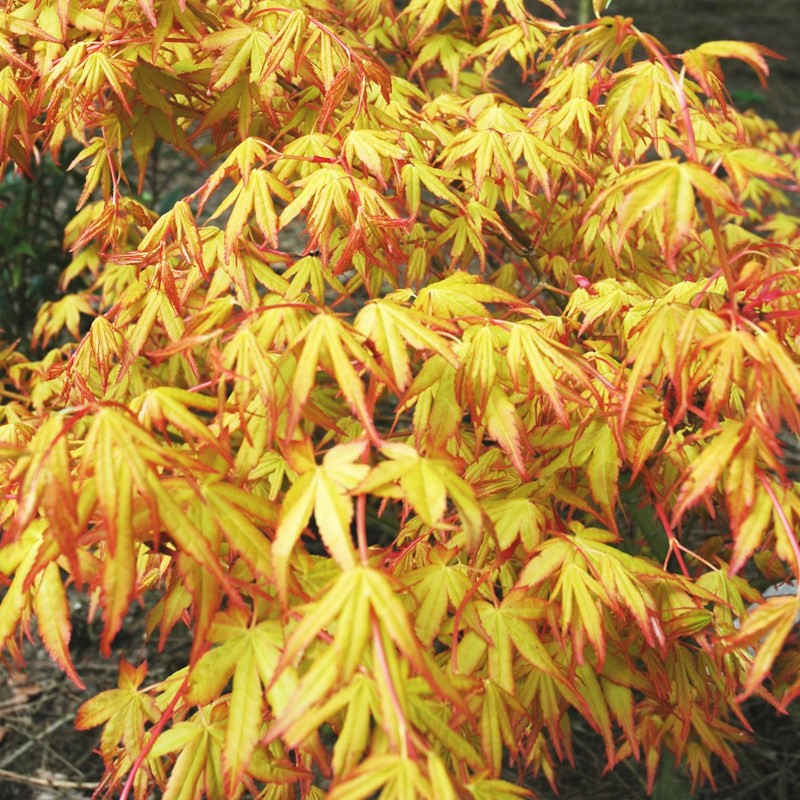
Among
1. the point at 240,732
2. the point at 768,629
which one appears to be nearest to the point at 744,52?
the point at 768,629

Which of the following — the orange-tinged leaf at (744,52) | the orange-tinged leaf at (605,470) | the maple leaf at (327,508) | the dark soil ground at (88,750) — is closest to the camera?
the maple leaf at (327,508)

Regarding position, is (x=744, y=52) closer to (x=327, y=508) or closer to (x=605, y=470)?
(x=605, y=470)

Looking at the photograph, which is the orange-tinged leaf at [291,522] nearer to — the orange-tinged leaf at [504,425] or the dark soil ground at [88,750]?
the orange-tinged leaf at [504,425]

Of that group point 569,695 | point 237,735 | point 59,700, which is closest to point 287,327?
point 237,735

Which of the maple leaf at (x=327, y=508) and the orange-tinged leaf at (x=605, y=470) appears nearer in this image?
the maple leaf at (x=327, y=508)

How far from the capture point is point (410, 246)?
5.21 feet

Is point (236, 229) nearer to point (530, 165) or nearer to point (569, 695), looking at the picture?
point (530, 165)

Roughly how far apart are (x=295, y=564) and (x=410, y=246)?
826mm

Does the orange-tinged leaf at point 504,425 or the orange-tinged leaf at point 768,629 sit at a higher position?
the orange-tinged leaf at point 504,425

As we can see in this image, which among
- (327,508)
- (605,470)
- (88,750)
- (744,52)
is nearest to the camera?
(327,508)

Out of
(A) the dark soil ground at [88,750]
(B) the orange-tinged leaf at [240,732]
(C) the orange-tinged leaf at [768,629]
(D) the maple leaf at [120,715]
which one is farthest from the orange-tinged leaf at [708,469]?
(A) the dark soil ground at [88,750]

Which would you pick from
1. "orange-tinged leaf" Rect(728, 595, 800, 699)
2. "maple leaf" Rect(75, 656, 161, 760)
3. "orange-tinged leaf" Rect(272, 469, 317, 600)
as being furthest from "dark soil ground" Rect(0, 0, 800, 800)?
"orange-tinged leaf" Rect(272, 469, 317, 600)

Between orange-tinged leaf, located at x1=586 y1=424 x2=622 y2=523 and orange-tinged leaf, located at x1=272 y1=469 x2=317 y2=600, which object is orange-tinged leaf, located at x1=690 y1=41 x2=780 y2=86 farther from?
orange-tinged leaf, located at x1=272 y1=469 x2=317 y2=600

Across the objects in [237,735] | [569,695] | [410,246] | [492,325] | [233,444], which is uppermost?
[492,325]
